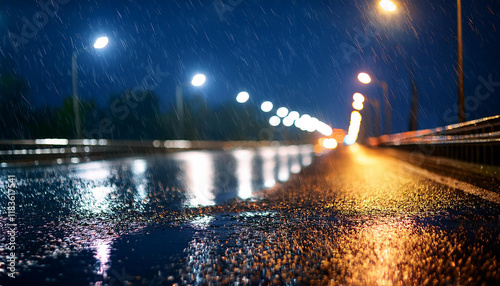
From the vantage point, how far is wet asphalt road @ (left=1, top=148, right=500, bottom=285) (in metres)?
4.15

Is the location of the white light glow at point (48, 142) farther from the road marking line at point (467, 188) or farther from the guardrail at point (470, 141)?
the road marking line at point (467, 188)

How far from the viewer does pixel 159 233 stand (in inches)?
241

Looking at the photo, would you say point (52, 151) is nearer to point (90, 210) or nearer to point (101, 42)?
point (101, 42)

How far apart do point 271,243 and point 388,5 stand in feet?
48.7

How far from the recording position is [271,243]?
5383 mm

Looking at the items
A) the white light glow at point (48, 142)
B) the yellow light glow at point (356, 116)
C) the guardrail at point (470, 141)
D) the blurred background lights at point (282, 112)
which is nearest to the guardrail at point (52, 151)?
the white light glow at point (48, 142)

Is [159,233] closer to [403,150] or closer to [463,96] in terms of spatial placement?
[463,96]

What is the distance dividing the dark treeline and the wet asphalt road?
1195 inches

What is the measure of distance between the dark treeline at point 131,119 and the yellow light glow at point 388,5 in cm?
2146

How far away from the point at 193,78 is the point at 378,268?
33.0 m

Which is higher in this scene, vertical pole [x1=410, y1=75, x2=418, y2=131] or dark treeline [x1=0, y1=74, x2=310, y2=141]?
dark treeline [x1=0, y1=74, x2=310, y2=141]

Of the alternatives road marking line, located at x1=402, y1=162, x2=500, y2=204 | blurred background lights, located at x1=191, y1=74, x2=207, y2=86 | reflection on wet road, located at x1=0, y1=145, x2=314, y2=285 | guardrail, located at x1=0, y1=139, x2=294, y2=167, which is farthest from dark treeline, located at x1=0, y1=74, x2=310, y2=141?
road marking line, located at x1=402, y1=162, x2=500, y2=204

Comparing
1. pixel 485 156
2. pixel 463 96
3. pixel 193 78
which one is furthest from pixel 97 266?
pixel 193 78

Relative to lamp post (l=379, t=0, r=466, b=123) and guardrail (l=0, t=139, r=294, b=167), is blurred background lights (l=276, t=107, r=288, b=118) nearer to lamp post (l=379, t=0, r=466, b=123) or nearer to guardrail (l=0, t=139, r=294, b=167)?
guardrail (l=0, t=139, r=294, b=167)
